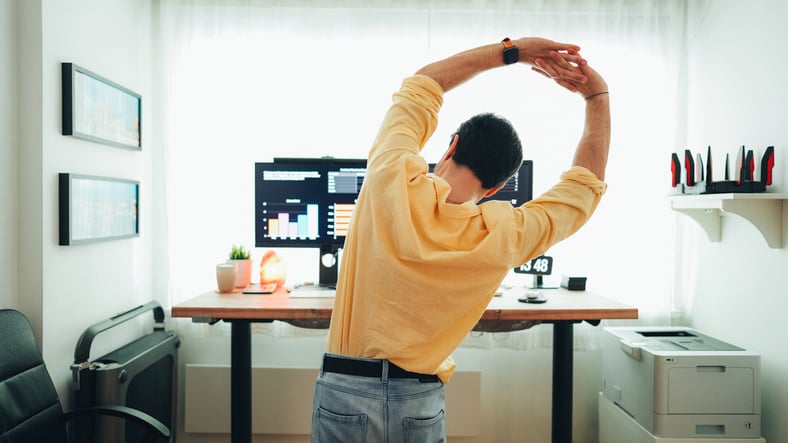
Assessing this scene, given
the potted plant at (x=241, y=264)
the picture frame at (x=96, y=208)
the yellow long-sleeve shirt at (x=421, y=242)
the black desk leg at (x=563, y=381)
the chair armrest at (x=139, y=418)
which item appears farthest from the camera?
the potted plant at (x=241, y=264)

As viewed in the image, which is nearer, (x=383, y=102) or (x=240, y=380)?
(x=240, y=380)

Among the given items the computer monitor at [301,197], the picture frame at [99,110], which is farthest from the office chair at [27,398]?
the computer monitor at [301,197]

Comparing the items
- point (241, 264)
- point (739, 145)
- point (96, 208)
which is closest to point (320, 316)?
point (241, 264)

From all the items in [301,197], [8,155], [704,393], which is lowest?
[704,393]

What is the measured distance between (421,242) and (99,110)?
1.86 metres

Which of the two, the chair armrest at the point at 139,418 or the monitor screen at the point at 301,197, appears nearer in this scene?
the chair armrest at the point at 139,418

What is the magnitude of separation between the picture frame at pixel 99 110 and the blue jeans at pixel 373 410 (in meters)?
1.58

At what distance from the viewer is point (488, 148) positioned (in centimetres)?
118

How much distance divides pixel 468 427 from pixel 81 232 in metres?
1.96

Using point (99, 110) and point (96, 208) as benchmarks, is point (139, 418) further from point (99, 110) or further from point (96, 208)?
point (99, 110)

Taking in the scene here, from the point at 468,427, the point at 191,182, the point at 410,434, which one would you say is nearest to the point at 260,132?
the point at 191,182

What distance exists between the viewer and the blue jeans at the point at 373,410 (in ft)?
3.88

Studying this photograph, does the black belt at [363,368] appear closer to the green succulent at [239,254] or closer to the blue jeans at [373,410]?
the blue jeans at [373,410]

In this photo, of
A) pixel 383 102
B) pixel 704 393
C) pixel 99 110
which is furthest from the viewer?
pixel 383 102
